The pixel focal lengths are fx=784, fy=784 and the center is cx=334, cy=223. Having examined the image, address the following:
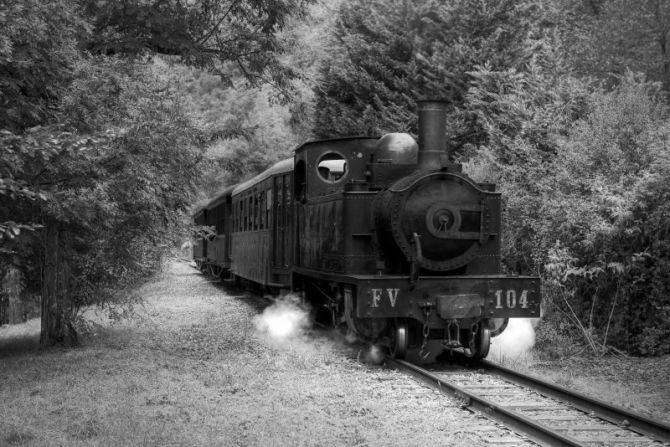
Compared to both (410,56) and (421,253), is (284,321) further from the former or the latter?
(410,56)

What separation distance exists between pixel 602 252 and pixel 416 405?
512 cm

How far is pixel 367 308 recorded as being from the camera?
9.08 m

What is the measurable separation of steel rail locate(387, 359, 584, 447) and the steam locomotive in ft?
3.11

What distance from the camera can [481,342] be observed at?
31.3 ft

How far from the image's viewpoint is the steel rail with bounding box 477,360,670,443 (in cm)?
612

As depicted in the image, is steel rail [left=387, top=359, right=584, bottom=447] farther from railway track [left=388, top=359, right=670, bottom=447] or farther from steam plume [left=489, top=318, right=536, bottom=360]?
steam plume [left=489, top=318, right=536, bottom=360]

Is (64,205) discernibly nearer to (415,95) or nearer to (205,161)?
(205,161)

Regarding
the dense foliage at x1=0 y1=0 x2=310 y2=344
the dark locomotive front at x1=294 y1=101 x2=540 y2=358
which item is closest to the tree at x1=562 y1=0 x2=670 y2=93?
the dense foliage at x1=0 y1=0 x2=310 y2=344

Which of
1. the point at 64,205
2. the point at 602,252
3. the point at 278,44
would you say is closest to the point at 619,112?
the point at 602,252

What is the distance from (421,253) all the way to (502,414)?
277 centimetres

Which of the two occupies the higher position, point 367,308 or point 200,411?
point 367,308

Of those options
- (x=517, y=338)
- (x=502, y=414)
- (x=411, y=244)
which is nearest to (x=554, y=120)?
(x=517, y=338)

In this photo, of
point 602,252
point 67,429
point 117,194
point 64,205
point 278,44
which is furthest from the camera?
point 278,44

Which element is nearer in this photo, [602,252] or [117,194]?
[117,194]
